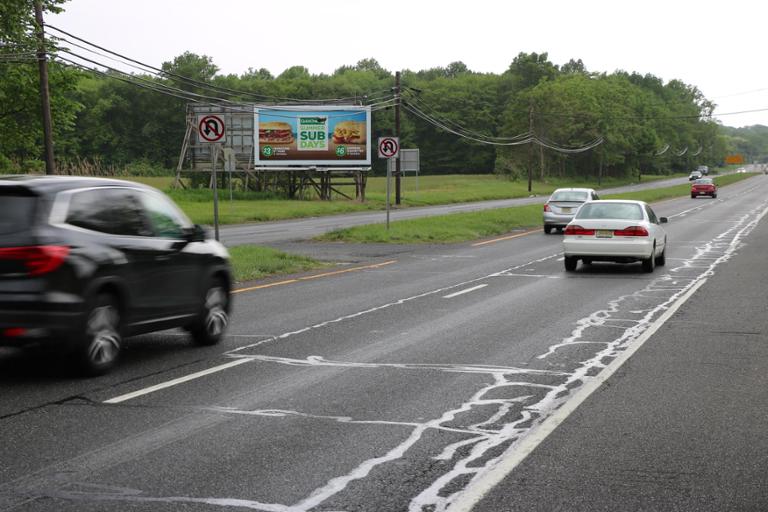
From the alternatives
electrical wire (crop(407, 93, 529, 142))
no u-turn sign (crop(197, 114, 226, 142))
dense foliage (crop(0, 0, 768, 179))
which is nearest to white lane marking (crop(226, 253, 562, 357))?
no u-turn sign (crop(197, 114, 226, 142))

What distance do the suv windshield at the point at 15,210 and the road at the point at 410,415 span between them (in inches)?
51.6

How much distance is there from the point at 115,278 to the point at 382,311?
5329mm

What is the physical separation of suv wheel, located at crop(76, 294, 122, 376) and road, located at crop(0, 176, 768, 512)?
0.52ft

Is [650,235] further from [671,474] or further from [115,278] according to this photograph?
[671,474]

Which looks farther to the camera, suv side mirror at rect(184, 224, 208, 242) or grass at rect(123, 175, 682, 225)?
grass at rect(123, 175, 682, 225)

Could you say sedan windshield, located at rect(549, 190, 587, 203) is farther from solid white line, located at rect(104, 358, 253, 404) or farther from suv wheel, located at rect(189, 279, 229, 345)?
solid white line, located at rect(104, 358, 253, 404)

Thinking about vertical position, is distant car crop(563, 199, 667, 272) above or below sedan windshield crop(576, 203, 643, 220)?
below

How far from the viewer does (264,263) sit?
65.8 ft

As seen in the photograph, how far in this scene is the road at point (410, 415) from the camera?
17.0 feet

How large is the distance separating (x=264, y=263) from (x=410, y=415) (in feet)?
43.6

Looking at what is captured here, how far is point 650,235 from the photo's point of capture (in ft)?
63.8

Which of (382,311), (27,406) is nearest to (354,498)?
(27,406)

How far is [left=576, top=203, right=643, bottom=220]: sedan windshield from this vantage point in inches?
787

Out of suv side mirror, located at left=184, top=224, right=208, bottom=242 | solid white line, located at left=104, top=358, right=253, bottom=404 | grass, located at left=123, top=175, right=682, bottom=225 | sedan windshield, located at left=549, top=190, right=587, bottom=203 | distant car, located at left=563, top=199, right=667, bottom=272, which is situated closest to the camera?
solid white line, located at left=104, top=358, right=253, bottom=404
